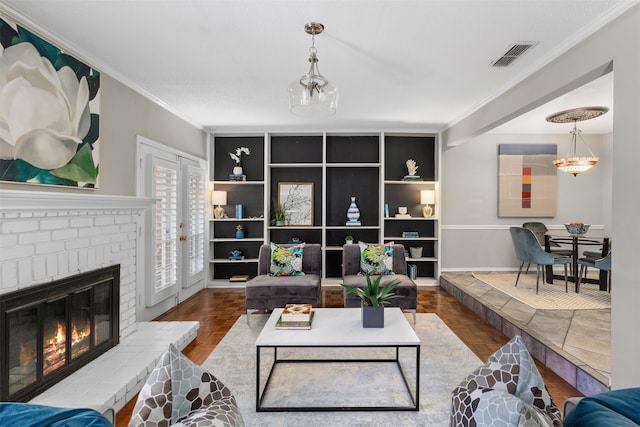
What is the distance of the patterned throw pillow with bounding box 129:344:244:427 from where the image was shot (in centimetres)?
96

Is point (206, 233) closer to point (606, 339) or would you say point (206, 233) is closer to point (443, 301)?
point (443, 301)

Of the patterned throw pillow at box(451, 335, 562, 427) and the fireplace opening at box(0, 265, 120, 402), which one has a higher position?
the patterned throw pillow at box(451, 335, 562, 427)

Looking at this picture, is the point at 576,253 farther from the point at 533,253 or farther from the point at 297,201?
the point at 297,201

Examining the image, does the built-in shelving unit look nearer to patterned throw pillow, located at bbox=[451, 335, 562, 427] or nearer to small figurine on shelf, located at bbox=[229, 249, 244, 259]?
small figurine on shelf, located at bbox=[229, 249, 244, 259]

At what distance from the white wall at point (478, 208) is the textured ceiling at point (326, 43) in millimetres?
1801

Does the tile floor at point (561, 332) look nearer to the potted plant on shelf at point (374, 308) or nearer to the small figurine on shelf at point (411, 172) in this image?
the potted plant on shelf at point (374, 308)

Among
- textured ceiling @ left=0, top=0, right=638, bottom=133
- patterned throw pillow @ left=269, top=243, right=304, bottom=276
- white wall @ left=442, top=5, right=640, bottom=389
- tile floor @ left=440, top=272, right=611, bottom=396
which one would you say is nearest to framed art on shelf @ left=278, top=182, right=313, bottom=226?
patterned throw pillow @ left=269, top=243, right=304, bottom=276

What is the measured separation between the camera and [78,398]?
2.03 m

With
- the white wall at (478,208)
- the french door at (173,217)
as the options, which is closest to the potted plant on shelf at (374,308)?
the french door at (173,217)

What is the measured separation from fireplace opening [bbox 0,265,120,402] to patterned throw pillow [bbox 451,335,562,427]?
7.93 ft

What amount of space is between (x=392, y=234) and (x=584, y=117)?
309 centimetres

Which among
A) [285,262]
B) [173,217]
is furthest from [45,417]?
[173,217]

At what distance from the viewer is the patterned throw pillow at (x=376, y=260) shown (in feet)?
13.3

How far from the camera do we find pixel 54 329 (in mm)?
2232
